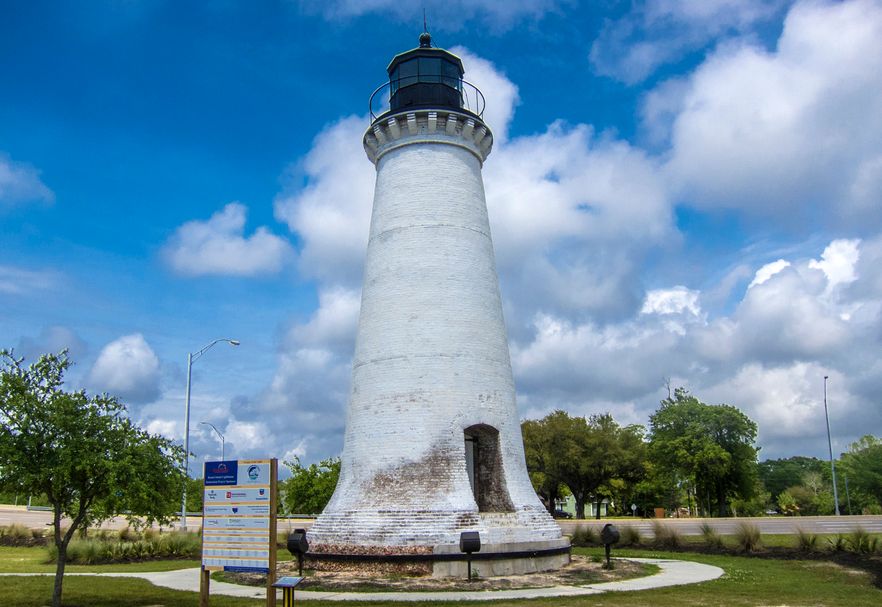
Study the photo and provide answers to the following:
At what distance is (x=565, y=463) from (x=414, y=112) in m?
37.0

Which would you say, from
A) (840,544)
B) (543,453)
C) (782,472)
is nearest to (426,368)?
(840,544)

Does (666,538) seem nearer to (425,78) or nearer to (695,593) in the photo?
(695,593)

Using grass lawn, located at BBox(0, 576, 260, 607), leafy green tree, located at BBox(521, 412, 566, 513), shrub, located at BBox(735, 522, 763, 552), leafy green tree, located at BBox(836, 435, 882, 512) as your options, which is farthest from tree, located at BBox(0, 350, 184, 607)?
leafy green tree, located at BBox(521, 412, 566, 513)

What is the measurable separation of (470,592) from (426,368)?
574 cm

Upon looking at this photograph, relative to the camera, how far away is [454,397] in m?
18.0

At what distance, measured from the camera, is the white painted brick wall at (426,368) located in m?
16.9

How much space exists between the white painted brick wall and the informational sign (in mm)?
5856

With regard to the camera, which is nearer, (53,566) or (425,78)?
(53,566)

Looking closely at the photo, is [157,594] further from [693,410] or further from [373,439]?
[693,410]

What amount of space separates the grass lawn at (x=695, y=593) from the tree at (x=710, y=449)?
1242 inches

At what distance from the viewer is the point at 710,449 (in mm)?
48812

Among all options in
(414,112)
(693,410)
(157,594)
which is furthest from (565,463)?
(157,594)

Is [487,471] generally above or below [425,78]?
below

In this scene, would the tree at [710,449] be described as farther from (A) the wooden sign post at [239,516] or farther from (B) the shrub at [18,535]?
(A) the wooden sign post at [239,516]
